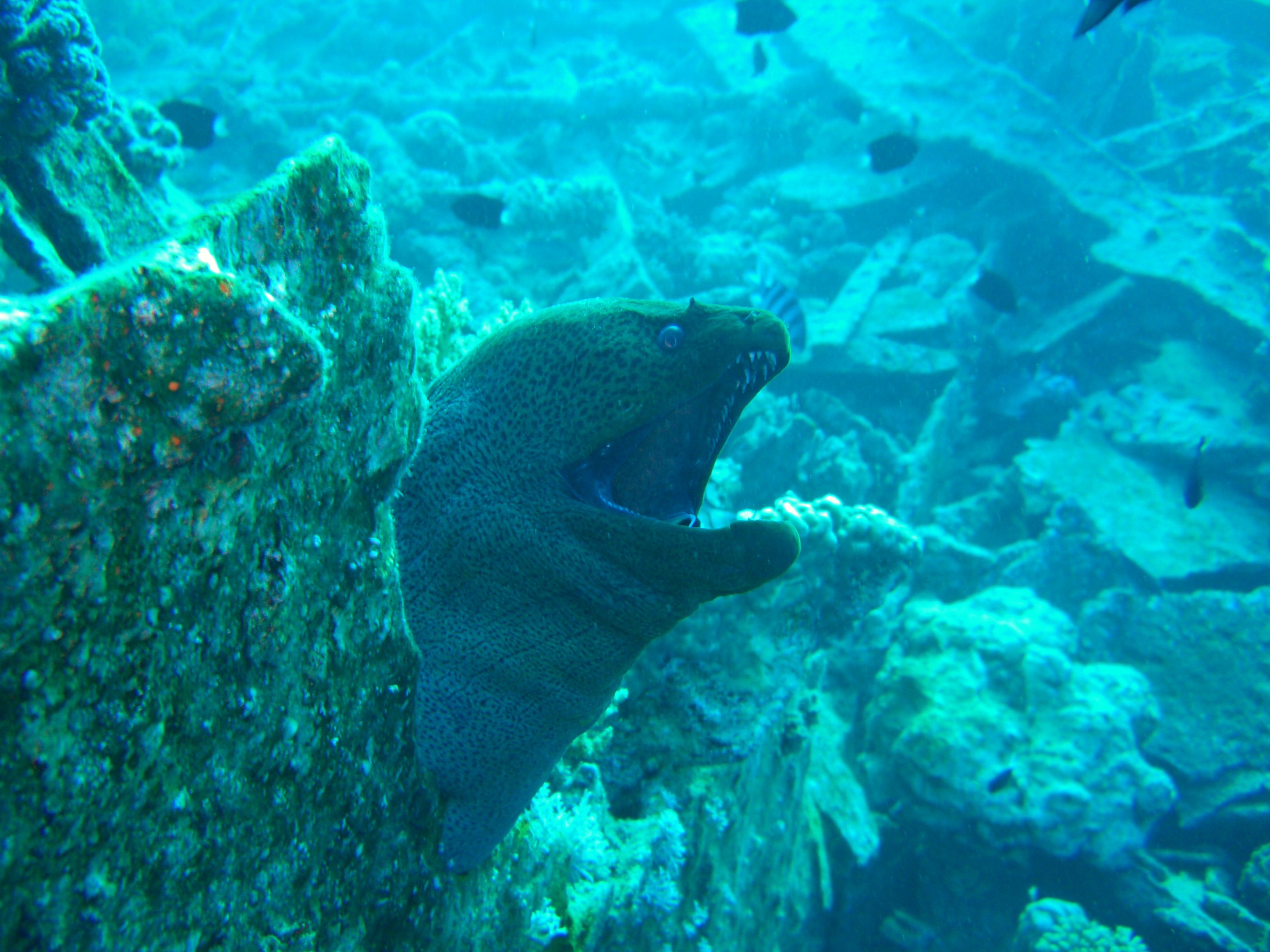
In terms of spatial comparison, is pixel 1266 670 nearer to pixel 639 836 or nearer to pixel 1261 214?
pixel 639 836

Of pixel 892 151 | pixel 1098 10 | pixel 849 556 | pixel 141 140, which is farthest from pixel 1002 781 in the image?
pixel 141 140

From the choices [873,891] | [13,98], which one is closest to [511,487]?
[13,98]

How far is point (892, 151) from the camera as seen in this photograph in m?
9.23

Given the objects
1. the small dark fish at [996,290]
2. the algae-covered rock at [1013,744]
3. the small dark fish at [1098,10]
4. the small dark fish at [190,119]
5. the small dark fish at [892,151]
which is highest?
the small dark fish at [190,119]

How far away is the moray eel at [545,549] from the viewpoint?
1.68 m

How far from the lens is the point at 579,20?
1007 inches

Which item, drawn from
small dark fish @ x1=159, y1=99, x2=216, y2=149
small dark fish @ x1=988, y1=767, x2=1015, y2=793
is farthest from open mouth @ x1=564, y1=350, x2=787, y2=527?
small dark fish @ x1=159, y1=99, x2=216, y2=149

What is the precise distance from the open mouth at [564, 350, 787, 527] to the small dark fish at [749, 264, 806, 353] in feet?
17.6

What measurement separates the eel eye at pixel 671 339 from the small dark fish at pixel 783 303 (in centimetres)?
555

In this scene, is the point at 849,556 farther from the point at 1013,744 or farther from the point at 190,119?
the point at 190,119

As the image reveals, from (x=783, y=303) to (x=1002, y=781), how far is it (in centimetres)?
539

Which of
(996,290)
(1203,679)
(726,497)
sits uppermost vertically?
(996,290)

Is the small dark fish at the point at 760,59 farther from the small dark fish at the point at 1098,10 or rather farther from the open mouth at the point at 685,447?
the open mouth at the point at 685,447

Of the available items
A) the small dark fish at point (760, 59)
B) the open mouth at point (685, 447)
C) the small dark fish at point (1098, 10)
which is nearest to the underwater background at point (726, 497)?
the open mouth at point (685, 447)
